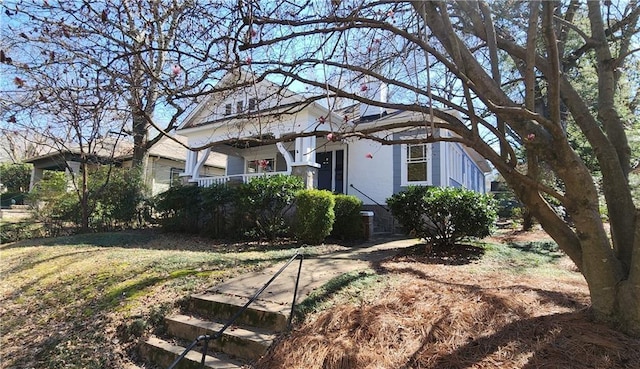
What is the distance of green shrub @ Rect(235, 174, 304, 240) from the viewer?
947 centimetres

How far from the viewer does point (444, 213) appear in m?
7.52

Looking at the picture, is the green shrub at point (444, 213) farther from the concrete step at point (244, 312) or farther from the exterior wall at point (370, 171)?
the exterior wall at point (370, 171)

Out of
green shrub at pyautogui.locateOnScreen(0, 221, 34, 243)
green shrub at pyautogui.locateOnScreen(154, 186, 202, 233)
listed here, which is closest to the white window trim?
green shrub at pyautogui.locateOnScreen(154, 186, 202, 233)

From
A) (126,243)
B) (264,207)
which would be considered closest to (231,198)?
(264,207)

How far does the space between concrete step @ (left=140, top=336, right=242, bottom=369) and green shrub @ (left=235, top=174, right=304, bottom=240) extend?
18.7 feet

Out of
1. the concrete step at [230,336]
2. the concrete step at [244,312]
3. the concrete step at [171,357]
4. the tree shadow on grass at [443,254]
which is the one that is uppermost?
the tree shadow on grass at [443,254]

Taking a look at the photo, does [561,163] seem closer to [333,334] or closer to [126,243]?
[333,334]

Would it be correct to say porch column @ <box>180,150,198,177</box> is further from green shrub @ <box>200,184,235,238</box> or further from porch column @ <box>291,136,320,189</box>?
porch column @ <box>291,136,320,189</box>

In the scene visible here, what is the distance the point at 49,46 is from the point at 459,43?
4559 millimetres

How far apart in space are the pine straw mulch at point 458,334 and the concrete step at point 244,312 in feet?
0.95

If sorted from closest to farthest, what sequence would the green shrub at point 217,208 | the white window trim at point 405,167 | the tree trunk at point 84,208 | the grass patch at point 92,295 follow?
the grass patch at point 92,295
the green shrub at point 217,208
the tree trunk at point 84,208
the white window trim at point 405,167

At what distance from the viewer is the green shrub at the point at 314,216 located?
8.98 meters

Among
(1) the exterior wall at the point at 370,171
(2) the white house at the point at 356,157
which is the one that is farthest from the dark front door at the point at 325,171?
(1) the exterior wall at the point at 370,171

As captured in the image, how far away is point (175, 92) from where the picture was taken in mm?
4004
